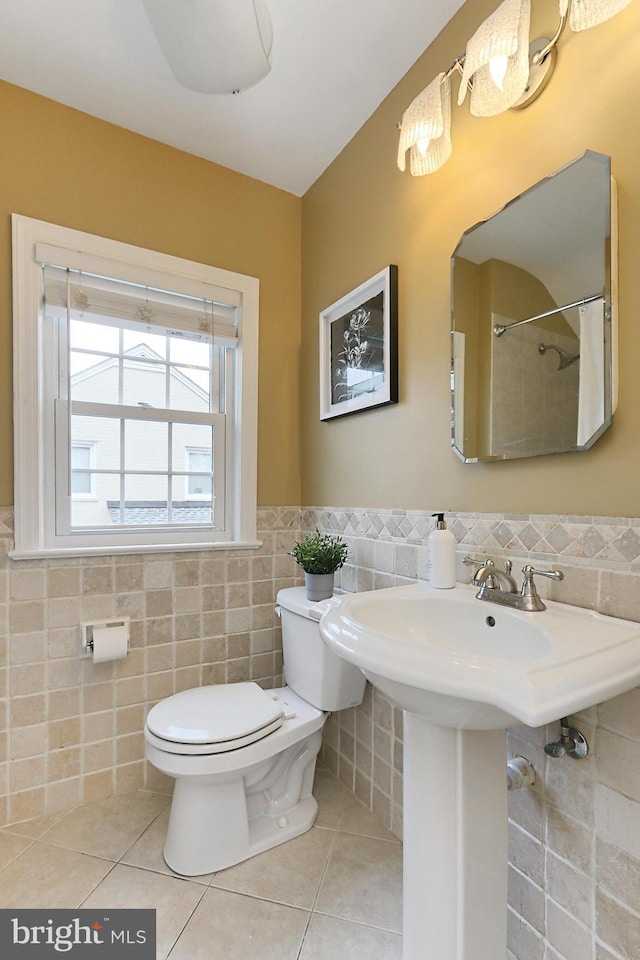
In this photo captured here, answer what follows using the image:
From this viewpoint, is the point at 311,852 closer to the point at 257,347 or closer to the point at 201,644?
the point at 201,644

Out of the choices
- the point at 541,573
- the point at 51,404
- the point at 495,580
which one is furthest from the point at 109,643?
the point at 541,573

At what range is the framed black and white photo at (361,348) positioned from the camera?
5.24ft

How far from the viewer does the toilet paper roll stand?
1.67 metres

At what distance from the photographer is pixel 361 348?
176 cm

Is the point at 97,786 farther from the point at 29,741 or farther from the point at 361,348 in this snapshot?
the point at 361,348

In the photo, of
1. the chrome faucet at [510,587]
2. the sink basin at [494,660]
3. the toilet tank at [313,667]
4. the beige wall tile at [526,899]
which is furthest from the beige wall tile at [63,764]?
the chrome faucet at [510,587]

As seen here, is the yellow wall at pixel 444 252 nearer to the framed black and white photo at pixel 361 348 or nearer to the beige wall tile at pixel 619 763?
the framed black and white photo at pixel 361 348

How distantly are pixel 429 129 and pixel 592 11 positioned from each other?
1.45ft

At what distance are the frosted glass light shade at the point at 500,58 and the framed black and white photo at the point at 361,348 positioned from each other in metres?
0.55

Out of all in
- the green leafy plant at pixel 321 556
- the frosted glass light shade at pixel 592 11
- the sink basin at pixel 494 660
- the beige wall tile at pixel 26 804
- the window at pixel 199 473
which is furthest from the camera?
the window at pixel 199 473

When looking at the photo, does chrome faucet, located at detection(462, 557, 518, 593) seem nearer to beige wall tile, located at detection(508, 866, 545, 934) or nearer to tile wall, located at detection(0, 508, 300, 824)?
beige wall tile, located at detection(508, 866, 545, 934)

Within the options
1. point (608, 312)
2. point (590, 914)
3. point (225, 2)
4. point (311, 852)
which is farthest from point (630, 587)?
point (225, 2)

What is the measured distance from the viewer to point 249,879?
1.40 m

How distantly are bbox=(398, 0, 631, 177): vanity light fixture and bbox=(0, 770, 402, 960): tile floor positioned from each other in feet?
6.86
